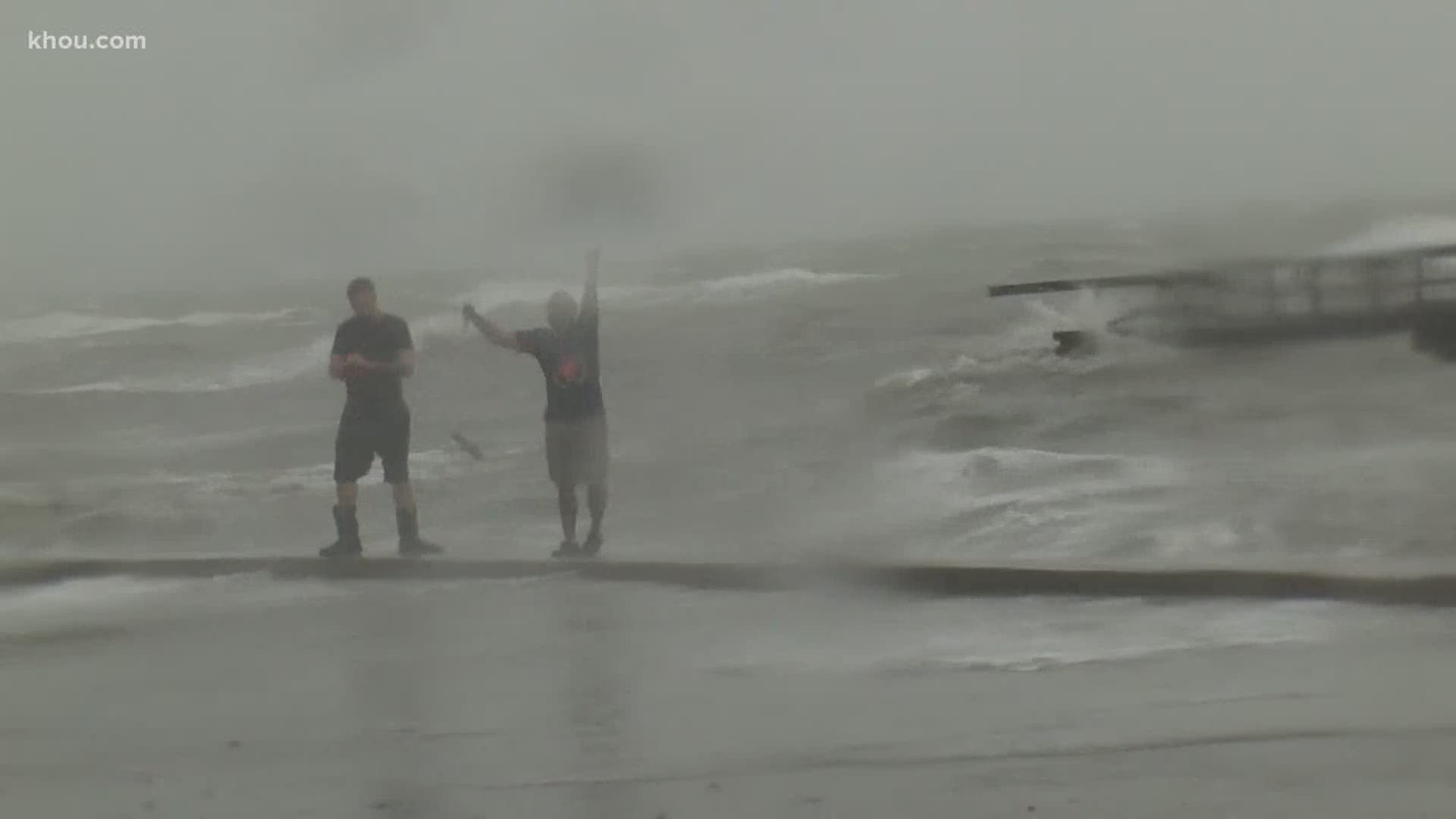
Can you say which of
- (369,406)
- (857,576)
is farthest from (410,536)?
(857,576)

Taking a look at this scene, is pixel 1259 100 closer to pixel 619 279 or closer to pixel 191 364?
pixel 619 279

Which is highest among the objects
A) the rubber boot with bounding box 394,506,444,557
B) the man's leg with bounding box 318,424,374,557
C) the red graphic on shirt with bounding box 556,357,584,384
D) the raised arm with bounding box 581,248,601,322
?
the raised arm with bounding box 581,248,601,322

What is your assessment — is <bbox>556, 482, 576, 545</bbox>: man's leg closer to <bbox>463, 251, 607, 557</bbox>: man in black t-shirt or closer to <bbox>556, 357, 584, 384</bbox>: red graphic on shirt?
<bbox>463, 251, 607, 557</bbox>: man in black t-shirt

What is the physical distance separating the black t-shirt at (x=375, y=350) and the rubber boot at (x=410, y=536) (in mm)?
184

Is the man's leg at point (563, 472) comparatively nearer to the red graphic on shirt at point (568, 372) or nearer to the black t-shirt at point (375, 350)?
the red graphic on shirt at point (568, 372)

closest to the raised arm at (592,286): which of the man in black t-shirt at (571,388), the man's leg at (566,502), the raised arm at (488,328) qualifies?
the man in black t-shirt at (571,388)

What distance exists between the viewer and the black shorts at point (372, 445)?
2.72m

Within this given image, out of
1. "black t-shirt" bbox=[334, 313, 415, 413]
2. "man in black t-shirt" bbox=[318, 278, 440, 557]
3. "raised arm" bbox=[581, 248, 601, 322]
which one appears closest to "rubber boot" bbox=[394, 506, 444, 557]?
"man in black t-shirt" bbox=[318, 278, 440, 557]

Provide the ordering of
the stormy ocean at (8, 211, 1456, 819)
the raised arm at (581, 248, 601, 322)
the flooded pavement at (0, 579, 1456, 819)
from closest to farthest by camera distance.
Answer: the flooded pavement at (0, 579, 1456, 819), the stormy ocean at (8, 211, 1456, 819), the raised arm at (581, 248, 601, 322)

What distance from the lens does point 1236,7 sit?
2613mm

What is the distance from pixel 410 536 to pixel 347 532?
0.11 meters

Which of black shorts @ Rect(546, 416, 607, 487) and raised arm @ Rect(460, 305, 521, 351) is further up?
raised arm @ Rect(460, 305, 521, 351)

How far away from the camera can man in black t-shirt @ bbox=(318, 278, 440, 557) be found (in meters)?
2.70

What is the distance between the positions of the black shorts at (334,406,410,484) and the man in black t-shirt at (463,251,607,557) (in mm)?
214
